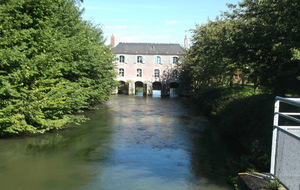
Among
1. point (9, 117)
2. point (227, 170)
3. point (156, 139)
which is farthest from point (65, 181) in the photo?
point (156, 139)

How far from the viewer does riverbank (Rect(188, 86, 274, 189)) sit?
10773 mm

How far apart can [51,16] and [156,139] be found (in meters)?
9.15

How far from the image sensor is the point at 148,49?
5331cm

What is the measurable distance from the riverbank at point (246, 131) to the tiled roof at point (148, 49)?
31.4m

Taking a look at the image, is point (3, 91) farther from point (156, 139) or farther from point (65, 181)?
point (156, 139)

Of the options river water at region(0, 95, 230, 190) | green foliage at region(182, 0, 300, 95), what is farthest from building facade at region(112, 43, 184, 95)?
green foliage at region(182, 0, 300, 95)

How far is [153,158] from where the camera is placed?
1321 cm

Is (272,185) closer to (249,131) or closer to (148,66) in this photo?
(249,131)

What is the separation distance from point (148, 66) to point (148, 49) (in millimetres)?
3218

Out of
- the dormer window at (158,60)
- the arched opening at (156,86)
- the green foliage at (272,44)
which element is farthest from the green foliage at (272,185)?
the arched opening at (156,86)

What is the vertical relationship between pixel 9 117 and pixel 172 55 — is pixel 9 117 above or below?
below

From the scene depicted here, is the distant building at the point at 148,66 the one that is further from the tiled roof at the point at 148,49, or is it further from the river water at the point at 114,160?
the river water at the point at 114,160

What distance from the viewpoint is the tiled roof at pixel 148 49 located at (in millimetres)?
52750

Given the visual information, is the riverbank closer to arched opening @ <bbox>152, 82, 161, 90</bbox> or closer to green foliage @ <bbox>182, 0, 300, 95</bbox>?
green foliage @ <bbox>182, 0, 300, 95</bbox>
